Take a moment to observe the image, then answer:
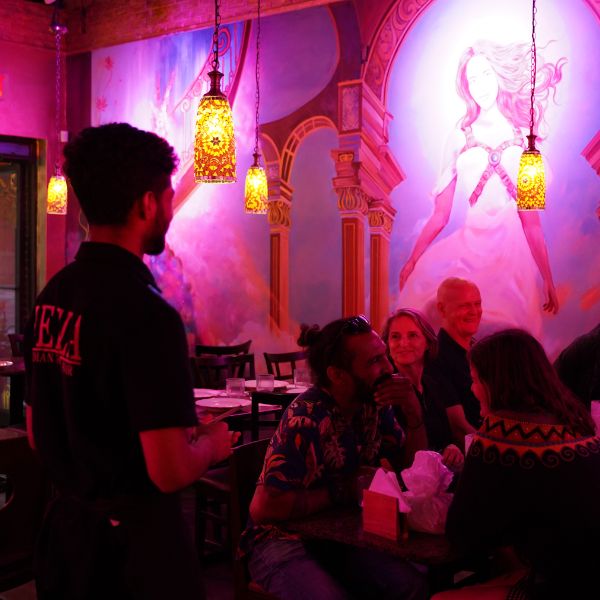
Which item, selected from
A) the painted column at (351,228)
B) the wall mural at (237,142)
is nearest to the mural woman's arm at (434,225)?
the painted column at (351,228)

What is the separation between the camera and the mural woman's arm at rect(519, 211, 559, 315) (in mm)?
5492

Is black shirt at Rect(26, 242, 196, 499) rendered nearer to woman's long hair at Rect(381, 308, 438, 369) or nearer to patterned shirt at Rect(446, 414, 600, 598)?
patterned shirt at Rect(446, 414, 600, 598)

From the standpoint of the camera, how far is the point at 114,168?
1460 millimetres

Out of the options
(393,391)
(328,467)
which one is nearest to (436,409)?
(393,391)

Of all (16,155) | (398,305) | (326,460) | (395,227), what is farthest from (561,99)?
(16,155)

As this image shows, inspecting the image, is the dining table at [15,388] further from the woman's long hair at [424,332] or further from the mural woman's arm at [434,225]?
the woman's long hair at [424,332]

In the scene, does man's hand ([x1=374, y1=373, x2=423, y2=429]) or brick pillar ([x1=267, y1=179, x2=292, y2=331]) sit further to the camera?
brick pillar ([x1=267, y1=179, x2=292, y2=331])

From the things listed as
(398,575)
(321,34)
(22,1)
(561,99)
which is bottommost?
(398,575)

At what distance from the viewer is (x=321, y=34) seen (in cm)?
662

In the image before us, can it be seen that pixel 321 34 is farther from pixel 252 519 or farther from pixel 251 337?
pixel 252 519

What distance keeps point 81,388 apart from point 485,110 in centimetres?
492

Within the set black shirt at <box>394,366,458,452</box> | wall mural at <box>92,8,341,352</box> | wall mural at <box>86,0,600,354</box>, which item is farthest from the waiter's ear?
wall mural at <box>92,8,341,352</box>

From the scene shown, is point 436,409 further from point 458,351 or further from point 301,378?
Answer: point 301,378

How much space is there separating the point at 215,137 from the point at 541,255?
108 inches
